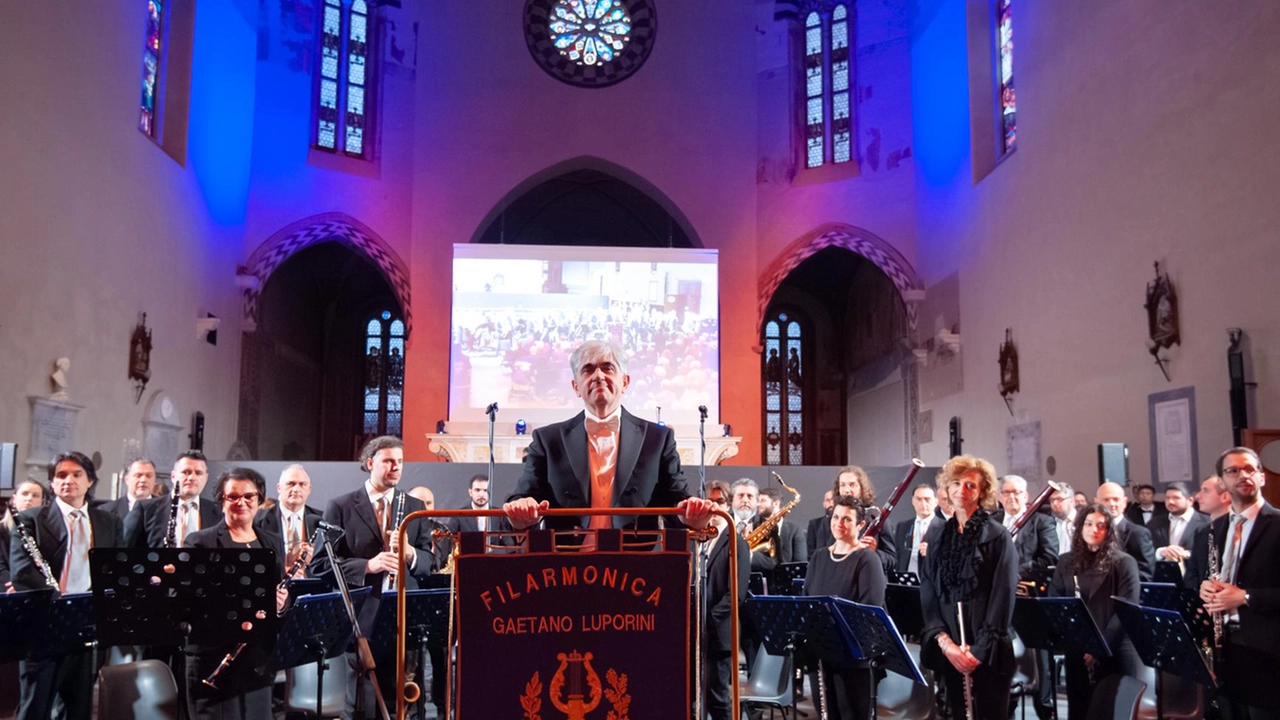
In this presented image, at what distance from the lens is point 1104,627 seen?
5.29 m

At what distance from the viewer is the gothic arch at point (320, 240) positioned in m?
16.0

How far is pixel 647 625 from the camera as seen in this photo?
2430mm

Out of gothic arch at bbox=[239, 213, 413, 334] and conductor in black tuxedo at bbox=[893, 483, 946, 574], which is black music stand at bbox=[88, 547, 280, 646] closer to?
conductor in black tuxedo at bbox=[893, 483, 946, 574]

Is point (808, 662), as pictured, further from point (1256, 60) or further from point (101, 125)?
point (101, 125)

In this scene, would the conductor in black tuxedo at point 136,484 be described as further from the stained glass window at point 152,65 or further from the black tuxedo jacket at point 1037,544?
the stained glass window at point 152,65

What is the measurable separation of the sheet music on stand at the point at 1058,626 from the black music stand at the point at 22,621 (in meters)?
4.34

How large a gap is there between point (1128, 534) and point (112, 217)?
10.9 m

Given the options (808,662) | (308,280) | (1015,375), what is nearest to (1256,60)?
(1015,375)

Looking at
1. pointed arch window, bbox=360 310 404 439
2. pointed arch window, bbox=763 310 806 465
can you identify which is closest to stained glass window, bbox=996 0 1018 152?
pointed arch window, bbox=763 310 806 465

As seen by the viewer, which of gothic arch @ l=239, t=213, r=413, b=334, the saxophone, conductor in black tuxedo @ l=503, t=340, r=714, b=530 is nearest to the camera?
conductor in black tuxedo @ l=503, t=340, r=714, b=530

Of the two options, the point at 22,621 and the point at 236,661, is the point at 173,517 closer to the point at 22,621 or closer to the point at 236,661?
the point at 22,621

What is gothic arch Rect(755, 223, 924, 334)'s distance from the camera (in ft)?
55.1

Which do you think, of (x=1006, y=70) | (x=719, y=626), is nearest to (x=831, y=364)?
(x=1006, y=70)

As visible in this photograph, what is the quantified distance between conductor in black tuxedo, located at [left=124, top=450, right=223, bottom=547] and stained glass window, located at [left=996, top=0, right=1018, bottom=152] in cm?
1149
